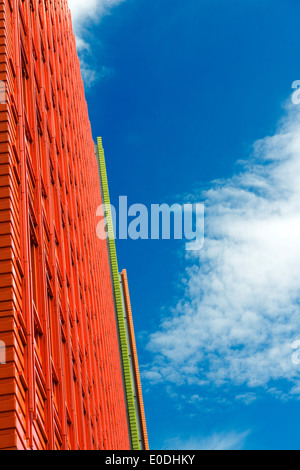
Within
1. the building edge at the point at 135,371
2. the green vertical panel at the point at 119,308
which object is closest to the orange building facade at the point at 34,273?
the green vertical panel at the point at 119,308

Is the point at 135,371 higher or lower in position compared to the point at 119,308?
lower

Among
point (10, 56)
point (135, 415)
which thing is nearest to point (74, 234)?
point (10, 56)

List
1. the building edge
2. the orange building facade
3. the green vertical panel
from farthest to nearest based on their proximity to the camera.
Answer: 1. the building edge
2. the green vertical panel
3. the orange building facade

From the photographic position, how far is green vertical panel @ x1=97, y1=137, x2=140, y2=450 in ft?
297

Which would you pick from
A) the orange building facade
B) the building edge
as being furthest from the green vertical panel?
the orange building facade

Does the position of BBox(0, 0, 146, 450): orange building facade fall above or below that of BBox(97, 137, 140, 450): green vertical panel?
below

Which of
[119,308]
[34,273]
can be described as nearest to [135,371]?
[119,308]

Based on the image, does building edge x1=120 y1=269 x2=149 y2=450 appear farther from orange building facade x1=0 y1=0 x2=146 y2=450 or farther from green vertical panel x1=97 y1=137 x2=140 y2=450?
orange building facade x1=0 y1=0 x2=146 y2=450

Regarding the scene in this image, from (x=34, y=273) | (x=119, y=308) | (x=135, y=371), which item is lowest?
(x=34, y=273)

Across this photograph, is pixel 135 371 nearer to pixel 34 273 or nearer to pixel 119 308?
pixel 119 308

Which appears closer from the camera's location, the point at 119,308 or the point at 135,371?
the point at 135,371

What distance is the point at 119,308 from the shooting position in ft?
333

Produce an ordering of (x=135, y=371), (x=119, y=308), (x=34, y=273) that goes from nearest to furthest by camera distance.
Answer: (x=34, y=273) < (x=135, y=371) < (x=119, y=308)

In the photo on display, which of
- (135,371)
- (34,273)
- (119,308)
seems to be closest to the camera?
(34,273)
